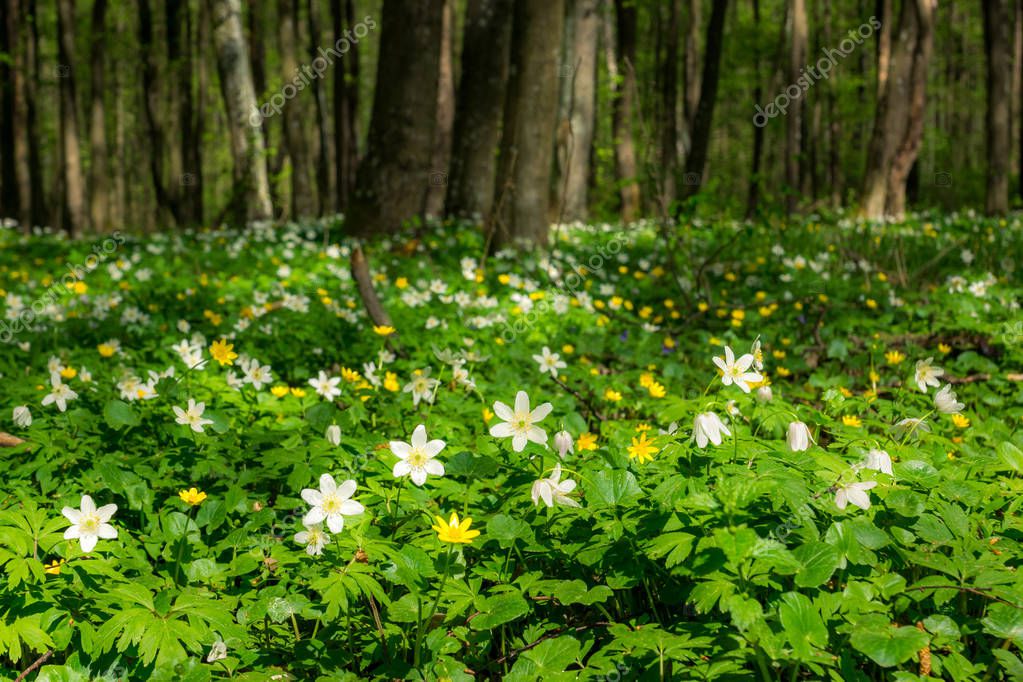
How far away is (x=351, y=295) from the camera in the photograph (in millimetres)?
5672

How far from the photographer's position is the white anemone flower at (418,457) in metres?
2.03

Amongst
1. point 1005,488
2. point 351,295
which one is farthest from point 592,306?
point 1005,488

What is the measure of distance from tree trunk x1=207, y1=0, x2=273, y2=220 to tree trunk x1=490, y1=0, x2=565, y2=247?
4.52 m

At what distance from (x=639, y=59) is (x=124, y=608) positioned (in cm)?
2435

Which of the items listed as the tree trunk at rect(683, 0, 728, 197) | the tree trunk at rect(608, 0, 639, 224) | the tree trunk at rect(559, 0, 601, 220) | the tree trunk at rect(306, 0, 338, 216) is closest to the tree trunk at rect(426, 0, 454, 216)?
the tree trunk at rect(559, 0, 601, 220)

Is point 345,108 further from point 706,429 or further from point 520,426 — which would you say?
point 706,429

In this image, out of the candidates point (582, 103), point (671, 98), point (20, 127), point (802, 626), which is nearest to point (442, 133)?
A: point (582, 103)

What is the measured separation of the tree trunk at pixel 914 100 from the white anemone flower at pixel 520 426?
9.82m

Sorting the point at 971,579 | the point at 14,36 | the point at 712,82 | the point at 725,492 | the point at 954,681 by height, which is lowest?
the point at 954,681

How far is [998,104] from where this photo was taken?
1156cm

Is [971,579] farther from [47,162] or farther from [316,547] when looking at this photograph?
[47,162]

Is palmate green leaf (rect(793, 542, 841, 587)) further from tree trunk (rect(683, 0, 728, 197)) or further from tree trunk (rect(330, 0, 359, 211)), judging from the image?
tree trunk (rect(330, 0, 359, 211))

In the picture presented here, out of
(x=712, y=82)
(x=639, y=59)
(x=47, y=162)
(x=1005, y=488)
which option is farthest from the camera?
(x=47, y=162)

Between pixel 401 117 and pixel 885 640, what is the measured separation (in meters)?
7.34
